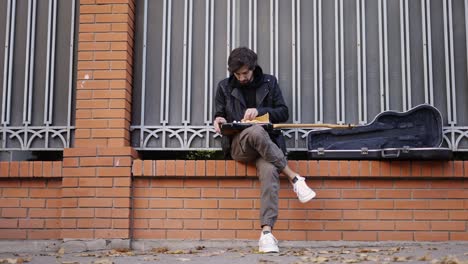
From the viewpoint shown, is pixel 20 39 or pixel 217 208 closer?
pixel 217 208

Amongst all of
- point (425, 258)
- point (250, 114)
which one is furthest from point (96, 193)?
point (425, 258)

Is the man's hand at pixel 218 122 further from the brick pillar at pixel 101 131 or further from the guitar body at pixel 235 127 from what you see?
the brick pillar at pixel 101 131

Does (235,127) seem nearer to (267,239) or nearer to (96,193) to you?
(267,239)

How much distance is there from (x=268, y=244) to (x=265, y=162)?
0.63m

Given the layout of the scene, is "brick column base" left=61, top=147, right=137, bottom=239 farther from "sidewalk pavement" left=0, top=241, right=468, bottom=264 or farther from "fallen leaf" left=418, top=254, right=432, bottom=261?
"fallen leaf" left=418, top=254, right=432, bottom=261

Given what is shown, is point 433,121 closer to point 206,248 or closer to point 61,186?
point 206,248

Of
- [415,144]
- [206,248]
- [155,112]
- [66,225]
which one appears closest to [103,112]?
[155,112]

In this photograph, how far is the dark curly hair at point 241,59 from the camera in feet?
18.4

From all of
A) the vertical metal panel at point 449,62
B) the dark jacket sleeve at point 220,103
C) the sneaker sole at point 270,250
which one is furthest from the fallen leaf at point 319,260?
the vertical metal panel at point 449,62

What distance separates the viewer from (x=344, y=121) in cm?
604

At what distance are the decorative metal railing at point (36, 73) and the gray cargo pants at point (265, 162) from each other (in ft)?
5.16

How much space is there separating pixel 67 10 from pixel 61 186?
1.55 m

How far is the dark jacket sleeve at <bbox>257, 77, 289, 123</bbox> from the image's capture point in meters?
5.75

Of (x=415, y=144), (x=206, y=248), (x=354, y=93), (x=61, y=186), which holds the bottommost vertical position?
(x=206, y=248)
